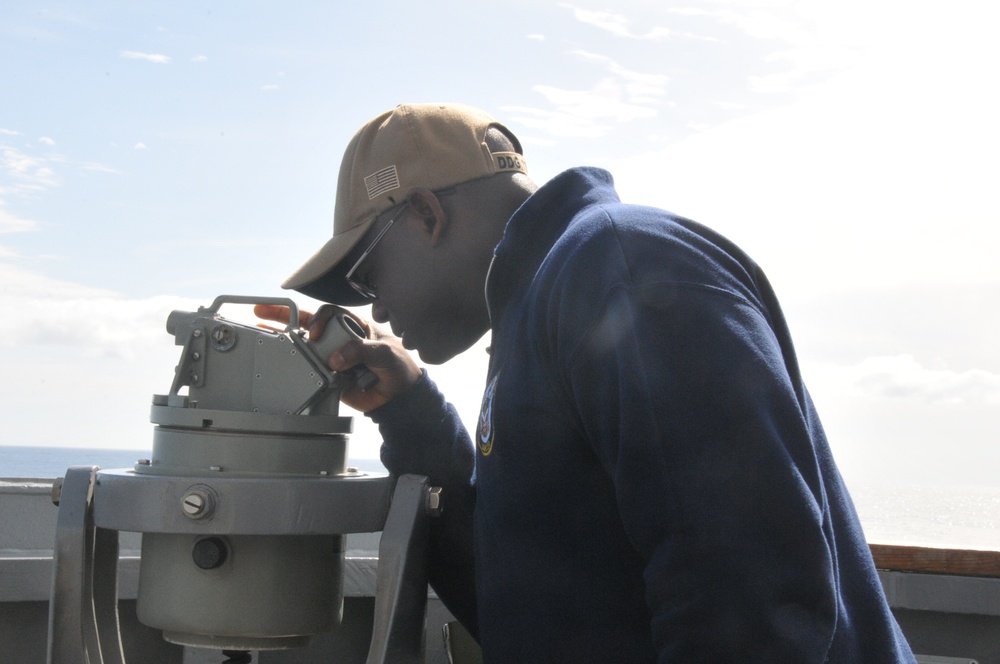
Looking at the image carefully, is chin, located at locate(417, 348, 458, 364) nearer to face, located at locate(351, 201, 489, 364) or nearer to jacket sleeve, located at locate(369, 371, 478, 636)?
face, located at locate(351, 201, 489, 364)

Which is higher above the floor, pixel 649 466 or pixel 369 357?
pixel 649 466

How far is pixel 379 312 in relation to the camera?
2.09 meters

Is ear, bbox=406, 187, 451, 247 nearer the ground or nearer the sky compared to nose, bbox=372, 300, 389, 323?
nearer the sky

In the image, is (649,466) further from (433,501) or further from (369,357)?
(369,357)

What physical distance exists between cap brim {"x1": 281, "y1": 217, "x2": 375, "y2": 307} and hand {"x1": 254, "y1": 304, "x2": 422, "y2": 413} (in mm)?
69

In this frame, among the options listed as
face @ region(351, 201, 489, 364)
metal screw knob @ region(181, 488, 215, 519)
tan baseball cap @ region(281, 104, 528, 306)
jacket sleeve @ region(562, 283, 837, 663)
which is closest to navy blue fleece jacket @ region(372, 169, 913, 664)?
jacket sleeve @ region(562, 283, 837, 663)

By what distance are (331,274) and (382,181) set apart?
0.27 metres

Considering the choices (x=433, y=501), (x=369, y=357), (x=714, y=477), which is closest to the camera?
(x=714, y=477)

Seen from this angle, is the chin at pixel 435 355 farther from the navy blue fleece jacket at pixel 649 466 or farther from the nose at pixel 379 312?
the navy blue fleece jacket at pixel 649 466

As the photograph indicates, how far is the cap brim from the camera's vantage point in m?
1.99

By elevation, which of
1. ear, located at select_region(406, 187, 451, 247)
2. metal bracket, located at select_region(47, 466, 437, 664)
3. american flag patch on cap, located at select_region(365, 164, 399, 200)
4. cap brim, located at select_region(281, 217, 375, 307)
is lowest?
metal bracket, located at select_region(47, 466, 437, 664)

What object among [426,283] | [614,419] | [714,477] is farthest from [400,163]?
[714,477]

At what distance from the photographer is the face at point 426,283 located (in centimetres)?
187

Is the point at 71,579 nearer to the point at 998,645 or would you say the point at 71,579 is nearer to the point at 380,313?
the point at 380,313
